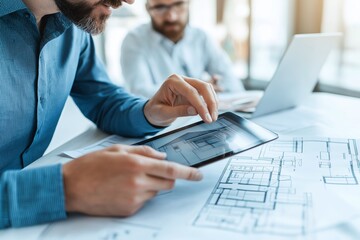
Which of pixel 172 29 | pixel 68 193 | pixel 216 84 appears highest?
pixel 172 29

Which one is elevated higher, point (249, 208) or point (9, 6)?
point (9, 6)

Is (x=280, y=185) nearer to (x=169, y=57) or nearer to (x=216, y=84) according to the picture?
(x=216, y=84)

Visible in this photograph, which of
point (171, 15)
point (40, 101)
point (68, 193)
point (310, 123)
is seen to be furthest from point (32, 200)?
point (171, 15)

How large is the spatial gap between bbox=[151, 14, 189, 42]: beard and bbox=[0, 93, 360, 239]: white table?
1.09m

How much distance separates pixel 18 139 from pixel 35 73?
16 centimetres

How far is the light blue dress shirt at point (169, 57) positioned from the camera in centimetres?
208

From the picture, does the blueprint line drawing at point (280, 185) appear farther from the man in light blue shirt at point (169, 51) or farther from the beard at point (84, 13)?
the man in light blue shirt at point (169, 51)

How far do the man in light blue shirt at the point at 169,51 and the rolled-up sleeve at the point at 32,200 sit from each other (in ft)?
4.80

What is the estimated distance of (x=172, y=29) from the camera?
7.00ft

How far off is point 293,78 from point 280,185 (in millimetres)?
520

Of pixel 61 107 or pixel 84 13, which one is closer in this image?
pixel 84 13

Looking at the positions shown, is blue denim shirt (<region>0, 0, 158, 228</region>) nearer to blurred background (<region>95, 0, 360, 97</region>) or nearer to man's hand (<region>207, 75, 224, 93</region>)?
man's hand (<region>207, 75, 224, 93</region>)

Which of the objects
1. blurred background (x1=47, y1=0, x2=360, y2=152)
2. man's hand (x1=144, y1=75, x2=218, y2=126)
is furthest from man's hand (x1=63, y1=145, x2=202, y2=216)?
blurred background (x1=47, y1=0, x2=360, y2=152)

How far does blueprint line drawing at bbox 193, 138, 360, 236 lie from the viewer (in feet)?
1.71
